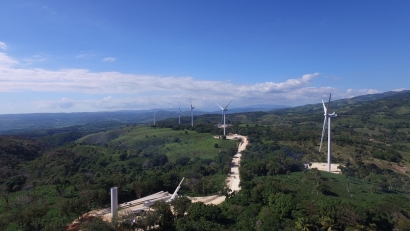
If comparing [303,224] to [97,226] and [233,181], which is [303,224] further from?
[233,181]

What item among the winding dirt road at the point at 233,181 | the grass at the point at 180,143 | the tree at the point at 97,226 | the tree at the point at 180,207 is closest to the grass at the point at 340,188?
the winding dirt road at the point at 233,181

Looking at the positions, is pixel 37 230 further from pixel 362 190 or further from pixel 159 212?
pixel 362 190

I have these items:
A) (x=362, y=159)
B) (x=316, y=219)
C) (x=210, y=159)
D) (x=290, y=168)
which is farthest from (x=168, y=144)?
(x=316, y=219)

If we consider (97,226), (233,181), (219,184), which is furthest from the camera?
(233,181)

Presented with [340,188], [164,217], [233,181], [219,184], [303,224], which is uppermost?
[164,217]

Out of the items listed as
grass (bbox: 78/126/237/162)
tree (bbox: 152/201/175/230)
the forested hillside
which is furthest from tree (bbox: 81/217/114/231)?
grass (bbox: 78/126/237/162)

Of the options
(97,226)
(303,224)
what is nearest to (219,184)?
(303,224)

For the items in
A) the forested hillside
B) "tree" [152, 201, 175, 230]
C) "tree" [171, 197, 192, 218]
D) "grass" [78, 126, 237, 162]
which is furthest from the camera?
"grass" [78, 126, 237, 162]

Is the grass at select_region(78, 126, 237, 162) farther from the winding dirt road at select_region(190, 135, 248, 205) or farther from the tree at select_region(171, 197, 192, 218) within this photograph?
the tree at select_region(171, 197, 192, 218)

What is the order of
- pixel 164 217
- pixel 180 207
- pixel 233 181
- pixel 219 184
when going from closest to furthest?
pixel 164 217 < pixel 180 207 < pixel 219 184 < pixel 233 181
